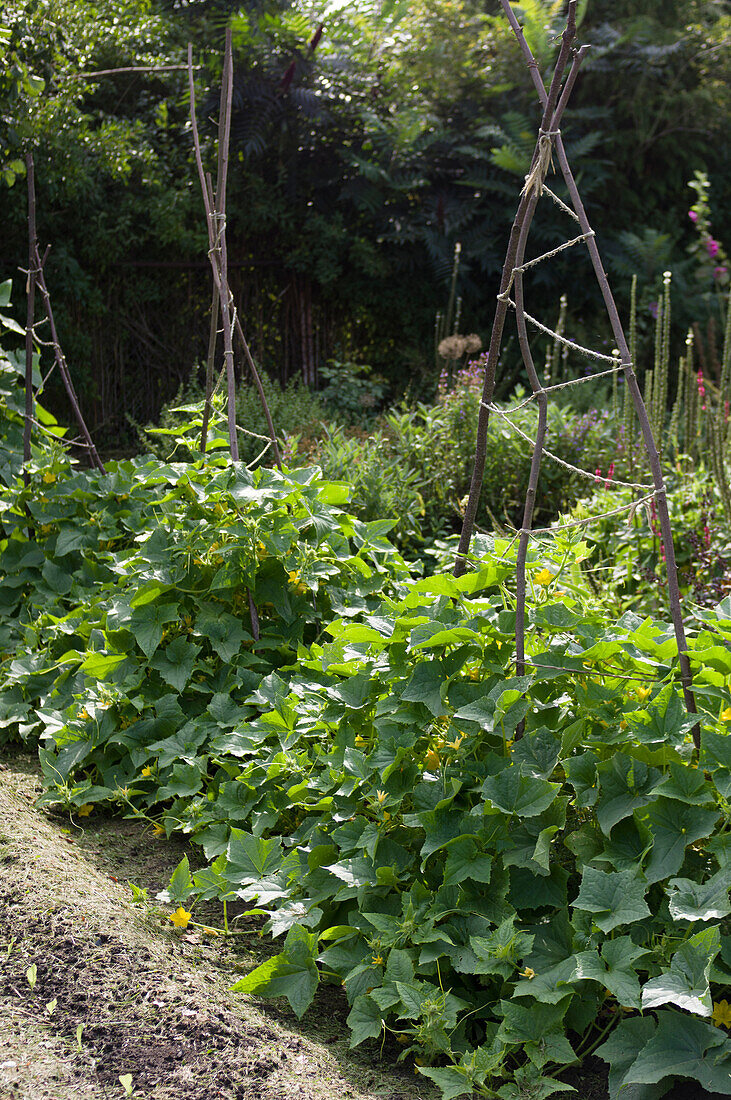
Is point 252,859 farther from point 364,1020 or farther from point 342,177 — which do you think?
point 342,177

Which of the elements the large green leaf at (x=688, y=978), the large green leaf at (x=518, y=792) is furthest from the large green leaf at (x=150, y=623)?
the large green leaf at (x=688, y=978)

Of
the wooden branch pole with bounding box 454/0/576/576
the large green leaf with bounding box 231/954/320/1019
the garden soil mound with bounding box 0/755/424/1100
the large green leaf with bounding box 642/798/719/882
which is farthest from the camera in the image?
the wooden branch pole with bounding box 454/0/576/576

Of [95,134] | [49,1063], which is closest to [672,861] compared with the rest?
[49,1063]

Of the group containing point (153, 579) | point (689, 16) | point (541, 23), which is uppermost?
point (689, 16)

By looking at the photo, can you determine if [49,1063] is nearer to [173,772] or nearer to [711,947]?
[173,772]

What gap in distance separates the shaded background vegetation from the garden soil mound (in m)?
5.08

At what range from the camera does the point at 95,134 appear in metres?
5.71

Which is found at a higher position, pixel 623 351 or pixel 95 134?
pixel 95 134

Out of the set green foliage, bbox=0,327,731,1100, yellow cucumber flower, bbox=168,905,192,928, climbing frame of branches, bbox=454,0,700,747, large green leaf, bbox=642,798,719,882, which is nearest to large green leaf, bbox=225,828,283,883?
green foliage, bbox=0,327,731,1100

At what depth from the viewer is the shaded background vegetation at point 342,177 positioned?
20.6 feet

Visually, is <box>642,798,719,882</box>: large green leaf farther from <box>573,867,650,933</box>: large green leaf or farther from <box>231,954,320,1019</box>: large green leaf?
<box>231,954,320,1019</box>: large green leaf

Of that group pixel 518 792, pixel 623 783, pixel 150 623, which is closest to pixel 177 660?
pixel 150 623

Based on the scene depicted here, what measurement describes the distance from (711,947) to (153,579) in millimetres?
1592

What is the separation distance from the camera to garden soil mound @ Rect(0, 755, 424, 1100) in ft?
3.97
